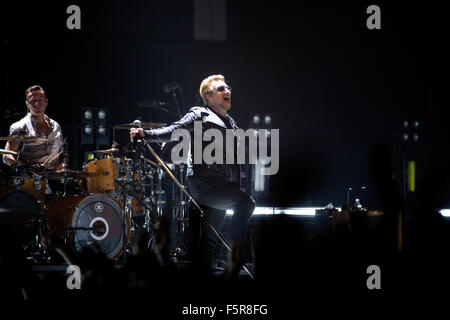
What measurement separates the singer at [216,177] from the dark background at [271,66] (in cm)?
532

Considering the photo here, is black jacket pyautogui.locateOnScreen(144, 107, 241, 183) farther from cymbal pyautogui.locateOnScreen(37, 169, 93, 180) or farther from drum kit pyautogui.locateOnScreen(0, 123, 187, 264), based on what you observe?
cymbal pyautogui.locateOnScreen(37, 169, 93, 180)

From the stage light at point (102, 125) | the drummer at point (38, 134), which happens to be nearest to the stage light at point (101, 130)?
the stage light at point (102, 125)

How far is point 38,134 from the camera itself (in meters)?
5.79

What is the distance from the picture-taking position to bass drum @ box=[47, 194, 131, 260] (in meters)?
5.57

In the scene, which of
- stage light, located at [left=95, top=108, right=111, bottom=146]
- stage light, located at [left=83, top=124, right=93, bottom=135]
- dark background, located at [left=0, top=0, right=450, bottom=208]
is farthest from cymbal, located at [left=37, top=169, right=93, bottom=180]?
dark background, located at [left=0, top=0, right=450, bottom=208]

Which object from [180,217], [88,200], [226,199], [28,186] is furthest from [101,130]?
[226,199]

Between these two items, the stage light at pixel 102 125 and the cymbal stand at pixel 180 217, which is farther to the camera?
the stage light at pixel 102 125

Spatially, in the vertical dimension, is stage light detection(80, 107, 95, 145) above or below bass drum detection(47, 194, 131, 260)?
above

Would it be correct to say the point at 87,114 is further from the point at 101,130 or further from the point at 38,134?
the point at 38,134

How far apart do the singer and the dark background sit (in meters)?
5.32

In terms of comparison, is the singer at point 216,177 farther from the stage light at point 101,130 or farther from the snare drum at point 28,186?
the stage light at point 101,130

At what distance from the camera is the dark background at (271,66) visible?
8.93m

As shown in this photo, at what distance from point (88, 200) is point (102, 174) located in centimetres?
40

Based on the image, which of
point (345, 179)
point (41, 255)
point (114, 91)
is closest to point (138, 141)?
point (41, 255)
